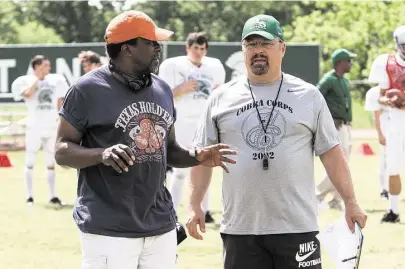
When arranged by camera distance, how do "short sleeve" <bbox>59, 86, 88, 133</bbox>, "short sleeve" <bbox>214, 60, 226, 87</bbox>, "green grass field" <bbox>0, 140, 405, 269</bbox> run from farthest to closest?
1. "short sleeve" <bbox>214, 60, 226, 87</bbox>
2. "green grass field" <bbox>0, 140, 405, 269</bbox>
3. "short sleeve" <bbox>59, 86, 88, 133</bbox>

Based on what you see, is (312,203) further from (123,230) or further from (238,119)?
(123,230)

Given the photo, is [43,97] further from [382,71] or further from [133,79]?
[133,79]

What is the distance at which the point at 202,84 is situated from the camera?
13164 millimetres

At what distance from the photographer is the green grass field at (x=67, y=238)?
10.2 m

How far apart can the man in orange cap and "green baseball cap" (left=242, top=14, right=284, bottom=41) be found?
1.82ft

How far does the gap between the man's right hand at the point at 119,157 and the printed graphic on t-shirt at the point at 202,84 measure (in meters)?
7.78

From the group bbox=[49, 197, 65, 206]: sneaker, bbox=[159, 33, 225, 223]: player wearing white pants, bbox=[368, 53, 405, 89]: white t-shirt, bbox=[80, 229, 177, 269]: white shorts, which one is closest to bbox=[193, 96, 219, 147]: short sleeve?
bbox=[80, 229, 177, 269]: white shorts

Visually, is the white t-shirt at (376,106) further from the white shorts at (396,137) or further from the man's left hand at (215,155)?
the man's left hand at (215,155)

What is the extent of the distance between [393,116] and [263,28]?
6.64m

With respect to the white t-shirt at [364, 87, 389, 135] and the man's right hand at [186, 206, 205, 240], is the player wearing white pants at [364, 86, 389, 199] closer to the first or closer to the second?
the white t-shirt at [364, 87, 389, 135]

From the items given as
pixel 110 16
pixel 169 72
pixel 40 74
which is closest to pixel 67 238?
pixel 169 72

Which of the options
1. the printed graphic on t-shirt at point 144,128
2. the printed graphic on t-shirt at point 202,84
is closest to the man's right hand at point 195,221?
the printed graphic on t-shirt at point 144,128

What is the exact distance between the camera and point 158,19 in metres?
76.9

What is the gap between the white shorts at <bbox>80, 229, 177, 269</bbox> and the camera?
5672mm
